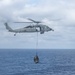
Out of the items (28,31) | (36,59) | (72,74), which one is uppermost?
(28,31)

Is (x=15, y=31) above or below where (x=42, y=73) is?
above

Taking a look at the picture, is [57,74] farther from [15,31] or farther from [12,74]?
[15,31]

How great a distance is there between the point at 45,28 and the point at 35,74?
382ft

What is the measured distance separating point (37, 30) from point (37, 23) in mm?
2571

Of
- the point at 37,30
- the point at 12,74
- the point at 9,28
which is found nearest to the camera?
the point at 37,30

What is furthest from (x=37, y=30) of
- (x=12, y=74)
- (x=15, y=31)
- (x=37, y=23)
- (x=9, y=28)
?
(x=12, y=74)

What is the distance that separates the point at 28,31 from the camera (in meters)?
69.5

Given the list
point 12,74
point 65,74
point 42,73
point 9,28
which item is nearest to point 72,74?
point 65,74

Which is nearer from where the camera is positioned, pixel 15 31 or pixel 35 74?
pixel 15 31

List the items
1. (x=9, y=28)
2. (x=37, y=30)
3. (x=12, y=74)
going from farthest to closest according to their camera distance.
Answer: (x=12, y=74)
(x=9, y=28)
(x=37, y=30)

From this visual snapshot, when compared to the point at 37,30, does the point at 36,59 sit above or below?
below

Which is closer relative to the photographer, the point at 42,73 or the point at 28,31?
the point at 28,31

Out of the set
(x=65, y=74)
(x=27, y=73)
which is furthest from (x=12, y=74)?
(x=65, y=74)

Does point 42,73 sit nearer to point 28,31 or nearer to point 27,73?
point 27,73
